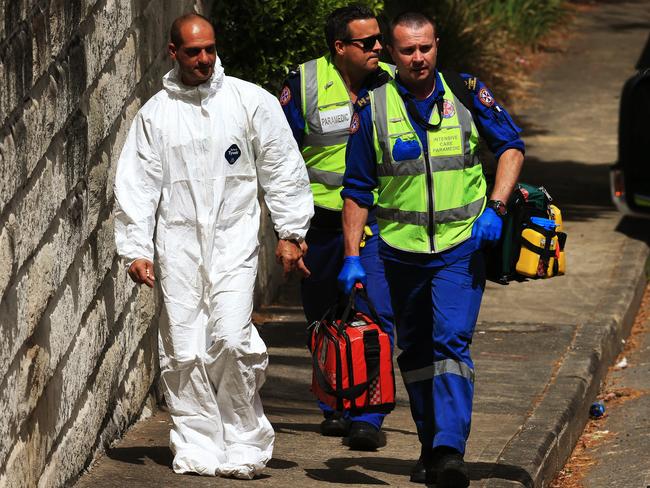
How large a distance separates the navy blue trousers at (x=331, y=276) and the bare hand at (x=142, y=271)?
1503 millimetres

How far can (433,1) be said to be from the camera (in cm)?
1554

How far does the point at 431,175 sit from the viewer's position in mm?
6172

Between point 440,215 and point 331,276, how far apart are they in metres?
1.43

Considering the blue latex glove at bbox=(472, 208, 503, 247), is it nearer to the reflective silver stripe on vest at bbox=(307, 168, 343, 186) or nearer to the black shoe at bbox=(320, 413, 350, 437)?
the reflective silver stripe on vest at bbox=(307, 168, 343, 186)

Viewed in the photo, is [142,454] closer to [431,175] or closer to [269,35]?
[431,175]

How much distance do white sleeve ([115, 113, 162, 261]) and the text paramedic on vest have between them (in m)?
0.82

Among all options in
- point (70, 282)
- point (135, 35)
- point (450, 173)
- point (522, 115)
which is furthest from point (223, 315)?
point (522, 115)

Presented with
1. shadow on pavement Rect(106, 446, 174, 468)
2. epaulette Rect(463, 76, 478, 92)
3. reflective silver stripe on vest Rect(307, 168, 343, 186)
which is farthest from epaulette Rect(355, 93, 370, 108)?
shadow on pavement Rect(106, 446, 174, 468)

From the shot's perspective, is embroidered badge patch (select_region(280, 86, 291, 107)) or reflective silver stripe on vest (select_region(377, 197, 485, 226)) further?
embroidered badge patch (select_region(280, 86, 291, 107))

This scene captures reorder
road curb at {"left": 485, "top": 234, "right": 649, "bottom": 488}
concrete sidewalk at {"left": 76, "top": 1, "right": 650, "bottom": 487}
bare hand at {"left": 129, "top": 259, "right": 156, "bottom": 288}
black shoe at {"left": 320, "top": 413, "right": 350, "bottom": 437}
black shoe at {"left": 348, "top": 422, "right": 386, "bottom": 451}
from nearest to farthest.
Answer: bare hand at {"left": 129, "top": 259, "right": 156, "bottom": 288}, concrete sidewalk at {"left": 76, "top": 1, "right": 650, "bottom": 487}, road curb at {"left": 485, "top": 234, "right": 649, "bottom": 488}, black shoe at {"left": 348, "top": 422, "right": 386, "bottom": 451}, black shoe at {"left": 320, "top": 413, "right": 350, "bottom": 437}

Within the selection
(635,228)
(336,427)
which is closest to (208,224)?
(336,427)

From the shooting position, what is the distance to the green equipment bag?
6164 mm

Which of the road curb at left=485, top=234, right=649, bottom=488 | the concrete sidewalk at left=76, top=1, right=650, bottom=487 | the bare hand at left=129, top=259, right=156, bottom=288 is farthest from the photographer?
the road curb at left=485, top=234, right=649, bottom=488

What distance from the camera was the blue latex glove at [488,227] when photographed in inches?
241
